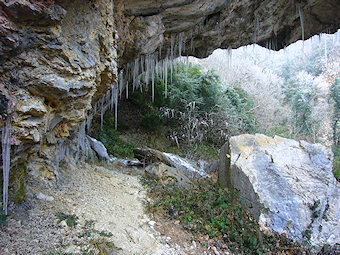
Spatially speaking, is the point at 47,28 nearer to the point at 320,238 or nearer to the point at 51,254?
the point at 51,254

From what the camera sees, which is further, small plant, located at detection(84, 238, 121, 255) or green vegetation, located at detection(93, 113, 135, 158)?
green vegetation, located at detection(93, 113, 135, 158)

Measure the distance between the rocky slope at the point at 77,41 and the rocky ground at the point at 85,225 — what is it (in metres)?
0.56

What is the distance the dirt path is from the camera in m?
2.26

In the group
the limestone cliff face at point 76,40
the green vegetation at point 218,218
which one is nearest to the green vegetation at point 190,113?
the limestone cliff face at point 76,40

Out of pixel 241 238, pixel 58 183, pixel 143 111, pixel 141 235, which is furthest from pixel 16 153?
pixel 143 111

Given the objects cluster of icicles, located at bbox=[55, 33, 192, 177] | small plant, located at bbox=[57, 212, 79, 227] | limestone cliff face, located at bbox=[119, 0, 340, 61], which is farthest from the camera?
limestone cliff face, located at bbox=[119, 0, 340, 61]

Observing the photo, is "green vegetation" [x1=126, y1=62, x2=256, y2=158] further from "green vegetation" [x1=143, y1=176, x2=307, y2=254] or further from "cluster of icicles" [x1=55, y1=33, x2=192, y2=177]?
"green vegetation" [x1=143, y1=176, x2=307, y2=254]

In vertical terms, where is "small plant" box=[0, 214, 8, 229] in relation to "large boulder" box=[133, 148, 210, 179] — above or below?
above

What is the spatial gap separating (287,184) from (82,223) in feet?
10.9

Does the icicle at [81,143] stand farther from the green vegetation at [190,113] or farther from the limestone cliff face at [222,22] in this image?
A: the green vegetation at [190,113]

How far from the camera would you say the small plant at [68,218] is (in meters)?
2.64

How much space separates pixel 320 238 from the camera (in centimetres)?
334

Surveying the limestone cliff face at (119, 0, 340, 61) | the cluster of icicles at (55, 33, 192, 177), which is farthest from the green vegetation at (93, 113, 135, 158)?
the limestone cliff face at (119, 0, 340, 61)

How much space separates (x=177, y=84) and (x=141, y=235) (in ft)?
28.7
